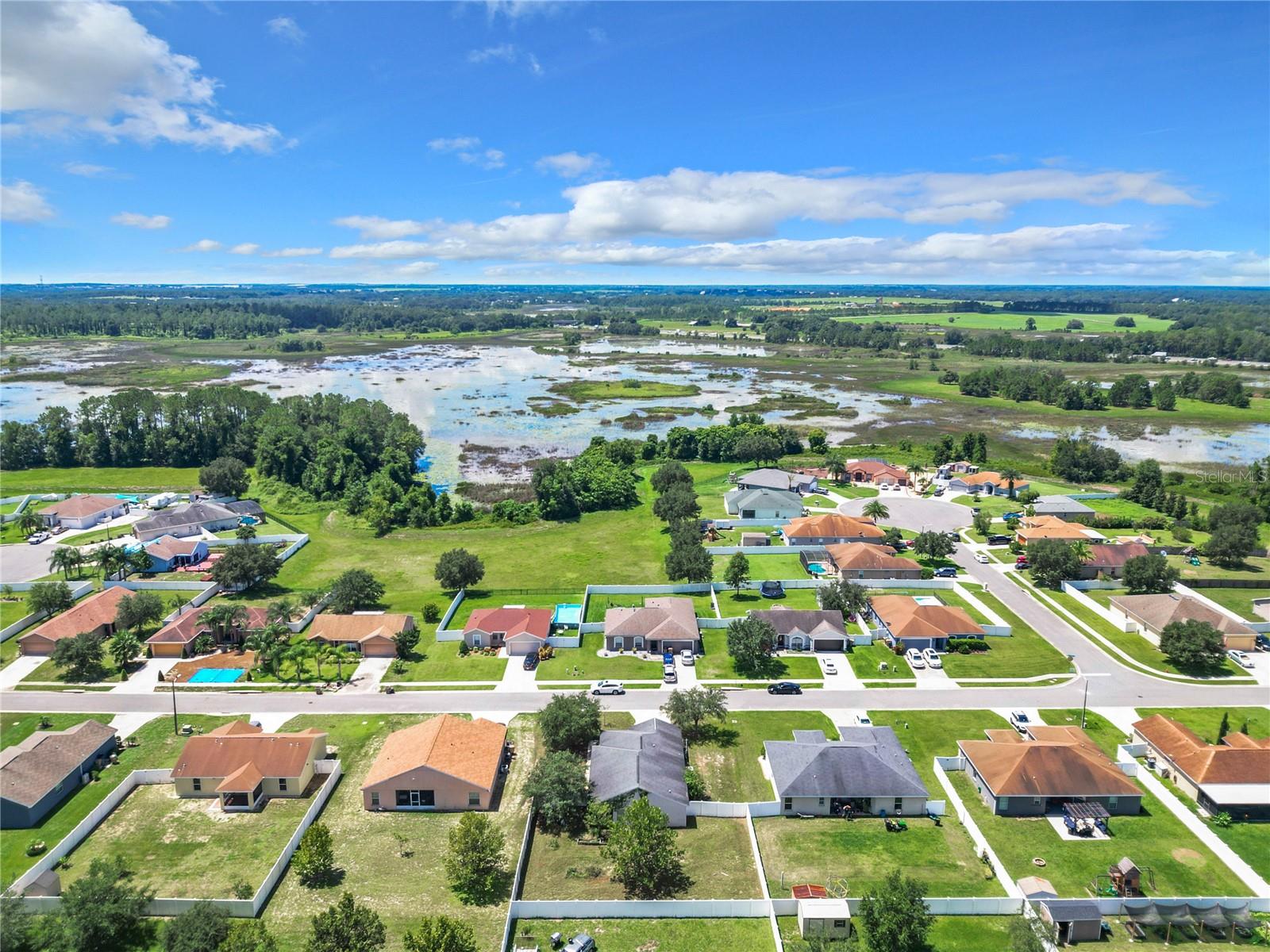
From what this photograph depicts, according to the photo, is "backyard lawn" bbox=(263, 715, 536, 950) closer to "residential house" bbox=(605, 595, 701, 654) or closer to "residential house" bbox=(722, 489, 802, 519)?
"residential house" bbox=(605, 595, 701, 654)

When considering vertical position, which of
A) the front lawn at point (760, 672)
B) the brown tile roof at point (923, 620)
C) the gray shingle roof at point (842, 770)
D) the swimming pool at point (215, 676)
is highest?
the brown tile roof at point (923, 620)

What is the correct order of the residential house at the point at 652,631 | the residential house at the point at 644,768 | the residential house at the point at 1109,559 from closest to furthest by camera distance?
the residential house at the point at 644,768, the residential house at the point at 652,631, the residential house at the point at 1109,559

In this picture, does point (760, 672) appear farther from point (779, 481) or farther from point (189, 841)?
point (779, 481)

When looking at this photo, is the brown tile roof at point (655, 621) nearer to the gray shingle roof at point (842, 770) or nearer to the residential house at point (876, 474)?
the gray shingle roof at point (842, 770)

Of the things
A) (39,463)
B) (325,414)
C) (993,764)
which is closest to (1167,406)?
(993,764)

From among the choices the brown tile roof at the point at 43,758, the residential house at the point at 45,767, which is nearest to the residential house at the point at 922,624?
the residential house at the point at 45,767

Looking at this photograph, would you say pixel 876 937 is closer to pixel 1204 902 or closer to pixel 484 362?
pixel 1204 902

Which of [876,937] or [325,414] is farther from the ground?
[325,414]
